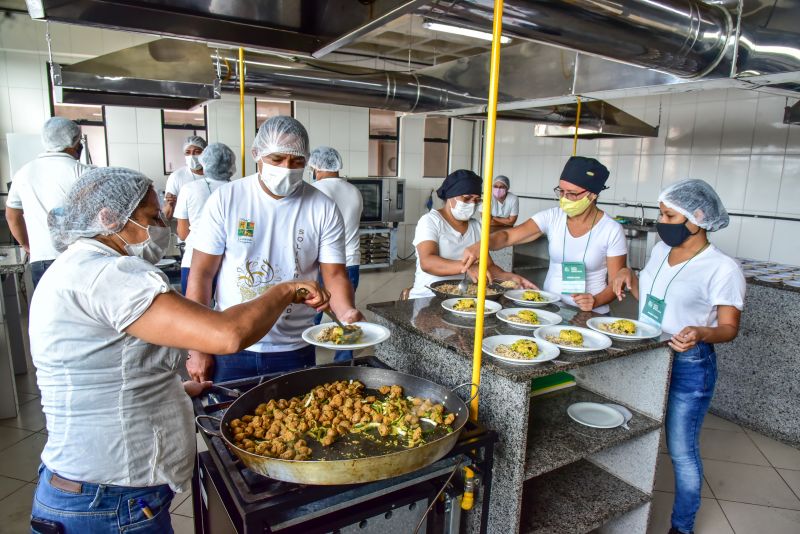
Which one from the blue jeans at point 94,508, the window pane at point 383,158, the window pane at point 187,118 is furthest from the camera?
the window pane at point 383,158

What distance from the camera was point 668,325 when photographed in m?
2.15

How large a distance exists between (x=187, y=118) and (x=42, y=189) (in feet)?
14.8

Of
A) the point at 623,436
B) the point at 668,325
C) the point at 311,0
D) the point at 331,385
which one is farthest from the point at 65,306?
the point at 668,325

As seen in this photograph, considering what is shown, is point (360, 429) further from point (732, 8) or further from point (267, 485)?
point (732, 8)

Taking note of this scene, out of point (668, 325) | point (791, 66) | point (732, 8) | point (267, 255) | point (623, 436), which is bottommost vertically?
point (623, 436)

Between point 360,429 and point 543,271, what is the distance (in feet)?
15.3

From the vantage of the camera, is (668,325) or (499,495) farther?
(668,325)

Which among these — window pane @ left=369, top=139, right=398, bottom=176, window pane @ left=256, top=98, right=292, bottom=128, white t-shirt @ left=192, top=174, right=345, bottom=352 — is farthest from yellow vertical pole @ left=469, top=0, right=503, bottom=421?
window pane @ left=369, top=139, right=398, bottom=176

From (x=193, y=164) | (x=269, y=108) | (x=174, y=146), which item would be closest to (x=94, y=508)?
(x=193, y=164)

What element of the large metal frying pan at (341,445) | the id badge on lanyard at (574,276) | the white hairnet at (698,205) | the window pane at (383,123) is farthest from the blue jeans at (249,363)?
the window pane at (383,123)

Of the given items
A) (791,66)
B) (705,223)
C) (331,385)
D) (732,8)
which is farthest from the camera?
(732,8)

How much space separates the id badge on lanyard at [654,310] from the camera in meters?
2.15

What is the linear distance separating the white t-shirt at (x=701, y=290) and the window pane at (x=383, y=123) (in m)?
7.43

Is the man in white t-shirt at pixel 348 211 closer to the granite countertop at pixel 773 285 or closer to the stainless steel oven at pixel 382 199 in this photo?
the granite countertop at pixel 773 285
